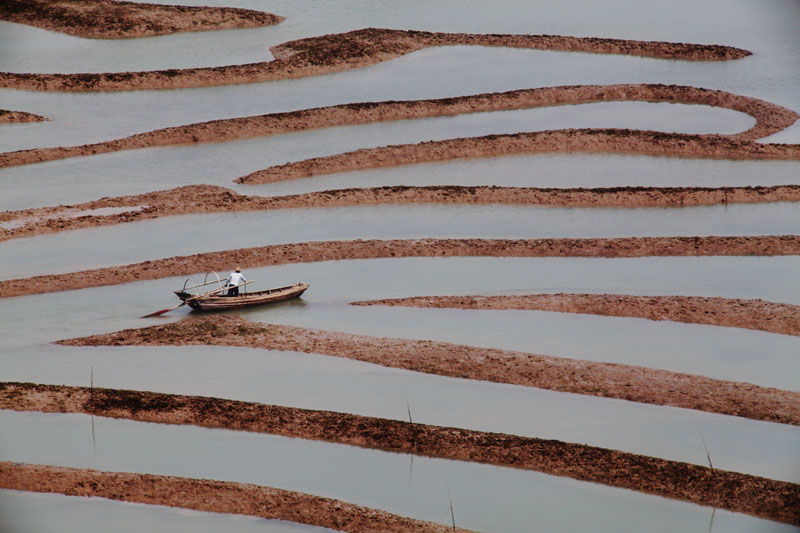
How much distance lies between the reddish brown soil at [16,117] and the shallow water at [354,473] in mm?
20981

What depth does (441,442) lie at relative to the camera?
55.5 feet

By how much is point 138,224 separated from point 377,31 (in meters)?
23.4

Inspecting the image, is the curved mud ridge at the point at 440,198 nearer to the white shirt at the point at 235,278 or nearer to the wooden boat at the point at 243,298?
the white shirt at the point at 235,278

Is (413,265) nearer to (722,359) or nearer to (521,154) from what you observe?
(722,359)

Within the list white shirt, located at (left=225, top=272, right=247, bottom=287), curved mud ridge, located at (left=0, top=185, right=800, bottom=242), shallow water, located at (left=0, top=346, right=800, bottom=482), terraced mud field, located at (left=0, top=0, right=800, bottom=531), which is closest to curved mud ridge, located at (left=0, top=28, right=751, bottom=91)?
terraced mud field, located at (left=0, top=0, right=800, bottom=531)

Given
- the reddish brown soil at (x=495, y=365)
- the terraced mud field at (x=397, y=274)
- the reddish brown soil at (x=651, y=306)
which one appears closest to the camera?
the terraced mud field at (x=397, y=274)

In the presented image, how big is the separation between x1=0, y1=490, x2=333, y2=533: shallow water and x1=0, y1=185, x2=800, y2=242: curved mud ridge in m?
14.8

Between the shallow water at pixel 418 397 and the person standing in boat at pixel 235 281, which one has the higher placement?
the person standing in boat at pixel 235 281

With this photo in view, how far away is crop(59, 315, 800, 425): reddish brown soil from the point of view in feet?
60.7

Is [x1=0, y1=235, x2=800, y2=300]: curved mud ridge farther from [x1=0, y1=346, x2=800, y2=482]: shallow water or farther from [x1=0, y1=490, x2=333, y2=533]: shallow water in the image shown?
[x1=0, y1=490, x2=333, y2=533]: shallow water

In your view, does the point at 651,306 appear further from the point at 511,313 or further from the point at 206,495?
the point at 206,495

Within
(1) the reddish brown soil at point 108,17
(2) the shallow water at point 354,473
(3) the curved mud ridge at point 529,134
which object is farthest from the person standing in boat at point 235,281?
(1) the reddish brown soil at point 108,17

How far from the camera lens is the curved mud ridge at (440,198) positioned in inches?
1157

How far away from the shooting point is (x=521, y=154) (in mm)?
35250
